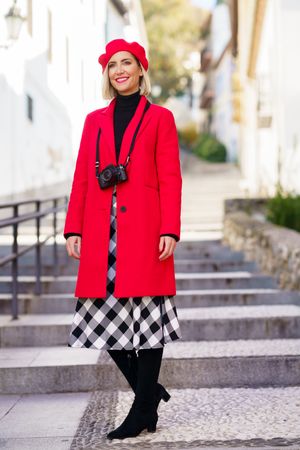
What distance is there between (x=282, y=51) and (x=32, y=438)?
9.80 m

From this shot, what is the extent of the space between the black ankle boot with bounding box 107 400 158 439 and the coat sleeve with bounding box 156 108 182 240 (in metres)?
0.72

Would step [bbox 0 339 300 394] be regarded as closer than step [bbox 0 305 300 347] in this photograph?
Yes

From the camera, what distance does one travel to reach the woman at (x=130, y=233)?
369 centimetres

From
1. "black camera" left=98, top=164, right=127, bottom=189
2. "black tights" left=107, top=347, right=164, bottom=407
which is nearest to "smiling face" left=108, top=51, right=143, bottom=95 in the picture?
"black camera" left=98, top=164, right=127, bottom=189

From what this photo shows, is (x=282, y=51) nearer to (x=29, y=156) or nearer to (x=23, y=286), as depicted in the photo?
(x=29, y=156)

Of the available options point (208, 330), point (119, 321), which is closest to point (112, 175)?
point (119, 321)

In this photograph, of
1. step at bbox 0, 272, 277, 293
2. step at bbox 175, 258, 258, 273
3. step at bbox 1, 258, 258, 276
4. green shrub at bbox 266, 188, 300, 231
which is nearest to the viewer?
step at bbox 0, 272, 277, 293

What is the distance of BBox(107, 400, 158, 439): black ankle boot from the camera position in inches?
148

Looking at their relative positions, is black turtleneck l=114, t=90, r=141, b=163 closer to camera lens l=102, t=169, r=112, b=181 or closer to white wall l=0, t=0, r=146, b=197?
camera lens l=102, t=169, r=112, b=181

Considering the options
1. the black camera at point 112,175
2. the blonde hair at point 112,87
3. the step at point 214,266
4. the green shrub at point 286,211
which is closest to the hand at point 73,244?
the black camera at point 112,175

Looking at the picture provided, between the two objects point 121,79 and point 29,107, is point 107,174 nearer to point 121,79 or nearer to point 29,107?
point 121,79

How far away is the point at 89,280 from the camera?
371 cm

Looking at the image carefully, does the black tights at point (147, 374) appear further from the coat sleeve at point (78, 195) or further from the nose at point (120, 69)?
the nose at point (120, 69)

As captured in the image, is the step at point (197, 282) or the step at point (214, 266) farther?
the step at point (214, 266)
